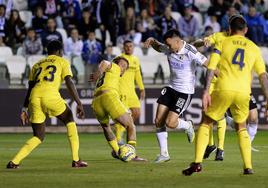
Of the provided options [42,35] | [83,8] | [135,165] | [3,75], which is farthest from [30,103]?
[83,8]

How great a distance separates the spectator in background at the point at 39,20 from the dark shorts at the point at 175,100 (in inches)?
472

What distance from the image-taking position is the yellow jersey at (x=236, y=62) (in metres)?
13.1

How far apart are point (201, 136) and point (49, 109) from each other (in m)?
2.78

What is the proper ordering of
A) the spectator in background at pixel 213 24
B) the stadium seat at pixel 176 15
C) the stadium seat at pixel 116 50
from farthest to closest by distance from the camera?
the stadium seat at pixel 176 15 → the spectator in background at pixel 213 24 → the stadium seat at pixel 116 50

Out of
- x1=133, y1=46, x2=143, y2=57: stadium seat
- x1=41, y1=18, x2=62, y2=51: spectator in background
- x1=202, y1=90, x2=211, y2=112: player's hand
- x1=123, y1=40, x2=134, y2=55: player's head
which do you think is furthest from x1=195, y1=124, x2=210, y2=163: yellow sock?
x1=133, y1=46, x2=143, y2=57: stadium seat

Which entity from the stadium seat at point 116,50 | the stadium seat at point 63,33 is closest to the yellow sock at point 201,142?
the stadium seat at point 116,50

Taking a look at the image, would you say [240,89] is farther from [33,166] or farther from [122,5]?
[122,5]

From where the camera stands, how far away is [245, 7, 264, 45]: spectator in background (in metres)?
28.6

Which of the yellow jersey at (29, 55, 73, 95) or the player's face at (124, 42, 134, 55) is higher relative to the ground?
the yellow jersey at (29, 55, 73, 95)

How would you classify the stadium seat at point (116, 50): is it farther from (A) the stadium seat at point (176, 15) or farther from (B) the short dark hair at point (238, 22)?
(B) the short dark hair at point (238, 22)

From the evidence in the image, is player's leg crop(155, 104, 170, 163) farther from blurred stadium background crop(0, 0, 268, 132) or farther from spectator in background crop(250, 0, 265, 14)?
spectator in background crop(250, 0, 265, 14)

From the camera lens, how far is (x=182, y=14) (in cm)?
2998

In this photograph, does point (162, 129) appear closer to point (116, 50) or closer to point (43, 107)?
point (43, 107)

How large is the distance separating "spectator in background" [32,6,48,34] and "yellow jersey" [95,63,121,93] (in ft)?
36.1
